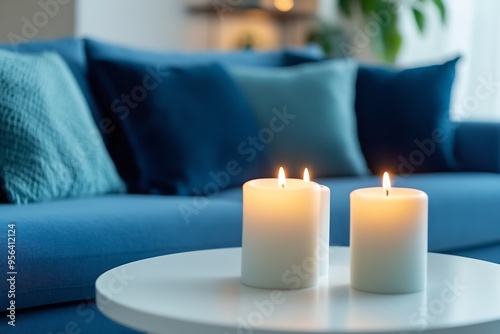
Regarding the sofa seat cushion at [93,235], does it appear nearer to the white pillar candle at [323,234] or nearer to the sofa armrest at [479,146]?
the white pillar candle at [323,234]

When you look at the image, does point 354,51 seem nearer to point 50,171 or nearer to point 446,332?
point 50,171

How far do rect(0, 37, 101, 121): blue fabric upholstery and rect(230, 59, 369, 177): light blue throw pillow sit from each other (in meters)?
0.49

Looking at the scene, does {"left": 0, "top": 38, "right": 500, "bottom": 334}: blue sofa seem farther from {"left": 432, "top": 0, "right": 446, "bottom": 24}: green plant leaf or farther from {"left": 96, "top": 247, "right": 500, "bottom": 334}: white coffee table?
{"left": 432, "top": 0, "right": 446, "bottom": 24}: green plant leaf

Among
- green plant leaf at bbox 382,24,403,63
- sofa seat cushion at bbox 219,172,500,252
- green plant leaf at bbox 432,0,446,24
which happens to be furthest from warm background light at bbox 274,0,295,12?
sofa seat cushion at bbox 219,172,500,252

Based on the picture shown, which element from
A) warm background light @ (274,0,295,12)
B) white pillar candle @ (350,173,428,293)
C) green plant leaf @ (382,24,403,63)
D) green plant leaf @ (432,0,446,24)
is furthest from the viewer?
warm background light @ (274,0,295,12)

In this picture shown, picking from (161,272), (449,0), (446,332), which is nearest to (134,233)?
(161,272)

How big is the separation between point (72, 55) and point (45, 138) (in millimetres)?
463

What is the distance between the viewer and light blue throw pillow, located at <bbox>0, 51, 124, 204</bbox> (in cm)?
191

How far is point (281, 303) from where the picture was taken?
1076 millimetres

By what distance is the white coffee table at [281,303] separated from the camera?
0.96 meters

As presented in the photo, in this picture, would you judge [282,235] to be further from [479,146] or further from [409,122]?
[479,146]

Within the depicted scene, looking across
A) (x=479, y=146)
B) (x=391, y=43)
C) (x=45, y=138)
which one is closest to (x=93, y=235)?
(x=45, y=138)

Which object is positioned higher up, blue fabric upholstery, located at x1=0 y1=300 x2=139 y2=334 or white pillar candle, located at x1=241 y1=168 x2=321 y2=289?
white pillar candle, located at x1=241 y1=168 x2=321 y2=289

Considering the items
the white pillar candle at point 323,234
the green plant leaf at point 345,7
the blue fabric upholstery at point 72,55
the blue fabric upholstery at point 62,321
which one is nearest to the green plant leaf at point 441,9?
the green plant leaf at point 345,7
